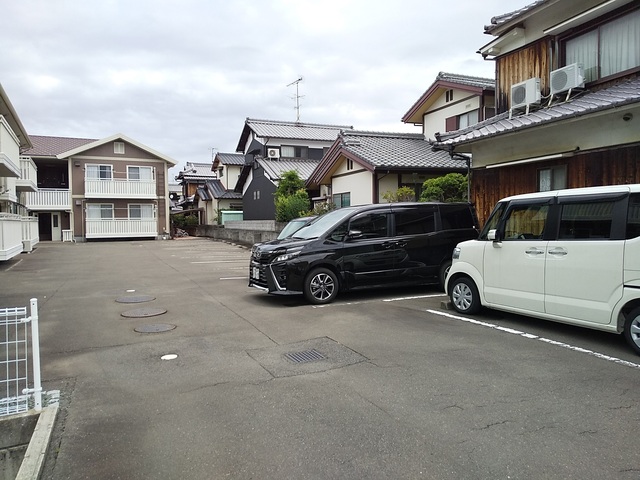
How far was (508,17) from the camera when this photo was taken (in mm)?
10305

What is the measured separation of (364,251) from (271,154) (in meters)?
22.4

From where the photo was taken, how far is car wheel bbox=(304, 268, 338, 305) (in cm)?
777

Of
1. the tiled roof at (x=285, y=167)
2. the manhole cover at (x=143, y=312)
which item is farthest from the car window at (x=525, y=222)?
the tiled roof at (x=285, y=167)

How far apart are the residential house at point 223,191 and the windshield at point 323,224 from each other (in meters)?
26.7

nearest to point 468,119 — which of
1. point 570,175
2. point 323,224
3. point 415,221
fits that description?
point 570,175

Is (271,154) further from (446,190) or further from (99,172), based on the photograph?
(446,190)

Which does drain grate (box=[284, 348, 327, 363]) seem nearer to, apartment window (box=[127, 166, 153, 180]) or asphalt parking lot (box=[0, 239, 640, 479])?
asphalt parking lot (box=[0, 239, 640, 479])

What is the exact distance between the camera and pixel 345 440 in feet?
10.1

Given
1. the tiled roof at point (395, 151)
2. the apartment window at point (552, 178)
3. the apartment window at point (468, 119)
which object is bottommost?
the apartment window at point (552, 178)

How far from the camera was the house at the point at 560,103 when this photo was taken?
298 inches

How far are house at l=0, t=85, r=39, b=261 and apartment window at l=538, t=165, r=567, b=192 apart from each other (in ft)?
46.9

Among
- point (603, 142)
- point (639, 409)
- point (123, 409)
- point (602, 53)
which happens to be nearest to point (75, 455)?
point (123, 409)

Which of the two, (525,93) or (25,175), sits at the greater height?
(525,93)

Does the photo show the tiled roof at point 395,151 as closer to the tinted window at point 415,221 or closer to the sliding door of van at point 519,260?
the tinted window at point 415,221
